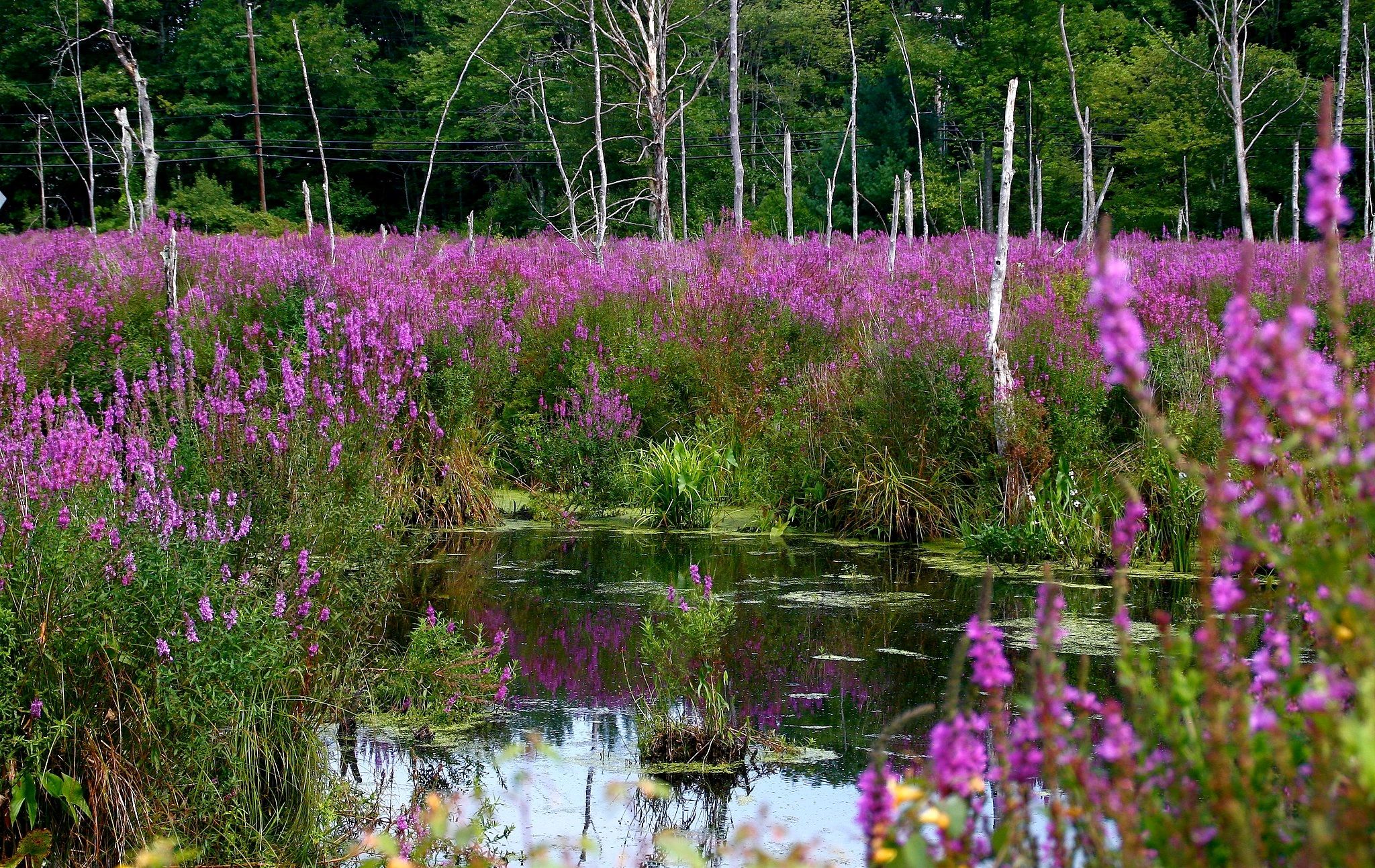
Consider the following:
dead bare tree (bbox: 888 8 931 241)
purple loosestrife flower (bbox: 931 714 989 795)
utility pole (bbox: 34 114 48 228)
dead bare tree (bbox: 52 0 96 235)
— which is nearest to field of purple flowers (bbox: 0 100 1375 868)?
purple loosestrife flower (bbox: 931 714 989 795)

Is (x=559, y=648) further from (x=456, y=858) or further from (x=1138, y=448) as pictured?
(x=1138, y=448)

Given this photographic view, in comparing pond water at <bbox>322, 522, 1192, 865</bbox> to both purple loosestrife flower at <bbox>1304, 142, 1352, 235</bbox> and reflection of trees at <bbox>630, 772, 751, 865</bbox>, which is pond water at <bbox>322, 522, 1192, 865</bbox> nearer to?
reflection of trees at <bbox>630, 772, 751, 865</bbox>

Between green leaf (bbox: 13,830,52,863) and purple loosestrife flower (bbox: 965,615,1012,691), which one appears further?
green leaf (bbox: 13,830,52,863)

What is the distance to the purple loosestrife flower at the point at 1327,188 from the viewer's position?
151 cm

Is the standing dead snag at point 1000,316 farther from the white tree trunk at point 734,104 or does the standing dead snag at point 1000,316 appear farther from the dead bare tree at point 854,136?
the dead bare tree at point 854,136

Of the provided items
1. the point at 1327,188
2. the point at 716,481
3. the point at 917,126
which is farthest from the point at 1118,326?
the point at 917,126

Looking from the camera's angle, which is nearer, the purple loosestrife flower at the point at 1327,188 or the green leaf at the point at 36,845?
the purple loosestrife flower at the point at 1327,188

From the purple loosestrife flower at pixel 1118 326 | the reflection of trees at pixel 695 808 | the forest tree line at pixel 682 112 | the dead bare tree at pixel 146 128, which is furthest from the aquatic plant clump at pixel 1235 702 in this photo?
the forest tree line at pixel 682 112

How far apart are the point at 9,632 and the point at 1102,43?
3855 centimetres

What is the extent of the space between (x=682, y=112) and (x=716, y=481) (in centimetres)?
A: 2099

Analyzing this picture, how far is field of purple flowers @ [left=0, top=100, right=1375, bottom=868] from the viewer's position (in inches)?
69.6

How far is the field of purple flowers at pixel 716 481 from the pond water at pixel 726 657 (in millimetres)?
369

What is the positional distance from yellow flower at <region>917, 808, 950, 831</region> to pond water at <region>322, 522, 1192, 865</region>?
0.97 metres

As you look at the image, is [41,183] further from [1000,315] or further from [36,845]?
[36,845]
